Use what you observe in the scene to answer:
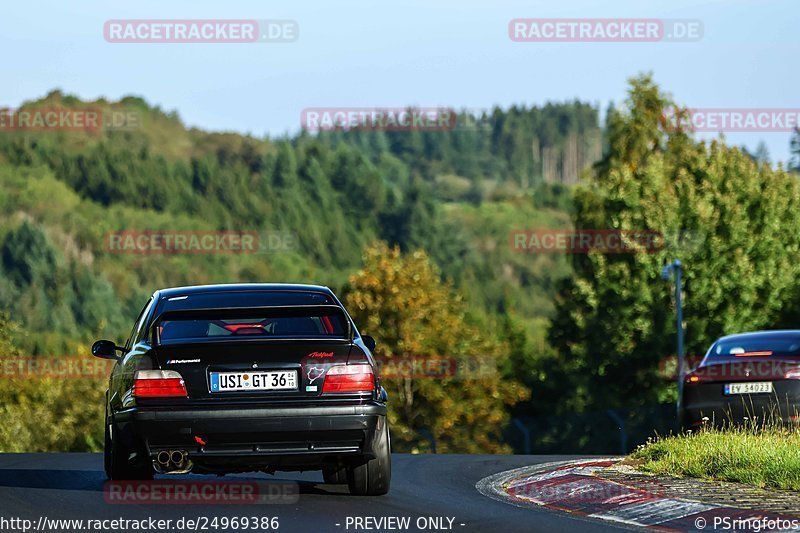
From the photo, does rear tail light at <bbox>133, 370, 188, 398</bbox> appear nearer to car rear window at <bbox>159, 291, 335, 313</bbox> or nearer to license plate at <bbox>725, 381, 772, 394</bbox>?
car rear window at <bbox>159, 291, 335, 313</bbox>

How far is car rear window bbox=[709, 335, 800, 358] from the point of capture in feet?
61.1

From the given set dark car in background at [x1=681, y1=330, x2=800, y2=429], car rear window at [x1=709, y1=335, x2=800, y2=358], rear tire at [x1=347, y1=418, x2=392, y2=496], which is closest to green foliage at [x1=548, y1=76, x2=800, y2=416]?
car rear window at [x1=709, y1=335, x2=800, y2=358]

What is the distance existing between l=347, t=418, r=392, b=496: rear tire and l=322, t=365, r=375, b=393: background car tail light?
450mm

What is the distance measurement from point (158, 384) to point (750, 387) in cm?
928

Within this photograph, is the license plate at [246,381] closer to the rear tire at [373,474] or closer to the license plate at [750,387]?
the rear tire at [373,474]

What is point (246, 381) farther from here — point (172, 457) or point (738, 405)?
point (738, 405)

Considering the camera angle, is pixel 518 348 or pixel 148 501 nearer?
pixel 148 501

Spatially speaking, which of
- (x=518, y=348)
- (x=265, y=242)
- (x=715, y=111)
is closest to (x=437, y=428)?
(x=518, y=348)

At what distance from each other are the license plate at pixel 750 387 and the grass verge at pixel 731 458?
6.19ft

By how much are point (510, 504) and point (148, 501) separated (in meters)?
2.82

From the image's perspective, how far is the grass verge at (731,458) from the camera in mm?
12422

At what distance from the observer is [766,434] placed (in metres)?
15.6

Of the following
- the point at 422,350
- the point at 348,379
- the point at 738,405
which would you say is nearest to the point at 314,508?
the point at 348,379

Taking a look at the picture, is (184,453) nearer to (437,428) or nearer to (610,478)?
(610,478)
